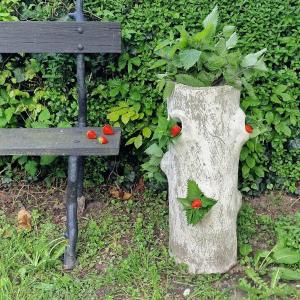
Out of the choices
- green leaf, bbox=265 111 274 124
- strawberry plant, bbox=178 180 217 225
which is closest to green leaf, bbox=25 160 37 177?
strawberry plant, bbox=178 180 217 225

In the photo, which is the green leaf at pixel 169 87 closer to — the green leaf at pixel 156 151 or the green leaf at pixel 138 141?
the green leaf at pixel 156 151

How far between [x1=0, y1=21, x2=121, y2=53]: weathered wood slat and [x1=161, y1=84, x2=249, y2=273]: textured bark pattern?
784mm

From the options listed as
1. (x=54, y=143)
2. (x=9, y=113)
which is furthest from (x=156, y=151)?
(x=9, y=113)

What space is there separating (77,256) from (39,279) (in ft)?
0.93

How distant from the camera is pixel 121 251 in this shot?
3.56m

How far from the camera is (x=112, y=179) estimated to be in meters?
4.32

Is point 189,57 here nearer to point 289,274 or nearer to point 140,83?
point 140,83

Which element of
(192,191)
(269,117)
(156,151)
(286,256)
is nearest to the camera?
(192,191)

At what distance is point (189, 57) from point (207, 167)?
1.86 feet

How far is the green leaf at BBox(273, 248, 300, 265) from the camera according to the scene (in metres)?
3.34

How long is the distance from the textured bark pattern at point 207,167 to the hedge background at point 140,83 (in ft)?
2.36

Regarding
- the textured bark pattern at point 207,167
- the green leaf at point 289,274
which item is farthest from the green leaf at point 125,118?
the green leaf at point 289,274

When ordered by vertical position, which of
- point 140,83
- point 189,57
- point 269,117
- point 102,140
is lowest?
point 102,140

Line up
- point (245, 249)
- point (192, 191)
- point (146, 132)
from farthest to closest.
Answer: point (146, 132)
point (245, 249)
point (192, 191)
